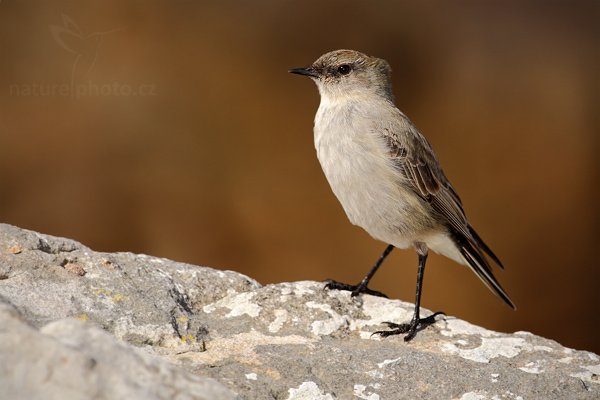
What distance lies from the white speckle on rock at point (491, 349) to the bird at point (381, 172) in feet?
1.63

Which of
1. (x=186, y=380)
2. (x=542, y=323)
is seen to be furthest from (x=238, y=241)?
(x=186, y=380)

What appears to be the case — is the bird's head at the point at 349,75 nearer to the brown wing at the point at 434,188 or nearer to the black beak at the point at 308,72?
the black beak at the point at 308,72

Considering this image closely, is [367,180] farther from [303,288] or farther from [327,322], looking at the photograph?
[327,322]

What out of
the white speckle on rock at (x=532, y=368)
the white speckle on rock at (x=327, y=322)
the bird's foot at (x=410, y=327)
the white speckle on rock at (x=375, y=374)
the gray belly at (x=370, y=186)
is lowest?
the bird's foot at (x=410, y=327)

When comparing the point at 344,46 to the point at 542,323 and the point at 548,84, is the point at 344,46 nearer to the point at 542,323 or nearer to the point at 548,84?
the point at 548,84

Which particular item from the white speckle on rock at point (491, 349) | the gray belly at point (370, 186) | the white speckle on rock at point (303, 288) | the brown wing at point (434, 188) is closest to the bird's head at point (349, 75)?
the brown wing at point (434, 188)

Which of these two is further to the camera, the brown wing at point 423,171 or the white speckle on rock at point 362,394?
the brown wing at point 423,171

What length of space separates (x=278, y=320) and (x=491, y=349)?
3.70 ft

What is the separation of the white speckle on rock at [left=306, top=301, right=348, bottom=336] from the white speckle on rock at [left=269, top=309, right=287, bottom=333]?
0.16 meters

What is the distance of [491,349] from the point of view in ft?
13.7

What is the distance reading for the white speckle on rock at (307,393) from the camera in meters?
3.22

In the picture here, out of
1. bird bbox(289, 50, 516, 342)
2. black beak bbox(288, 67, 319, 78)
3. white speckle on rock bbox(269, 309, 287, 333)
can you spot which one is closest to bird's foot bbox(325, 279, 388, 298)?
bird bbox(289, 50, 516, 342)

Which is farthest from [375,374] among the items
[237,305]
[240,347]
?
[237,305]

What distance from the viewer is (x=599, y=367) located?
13.5 feet
